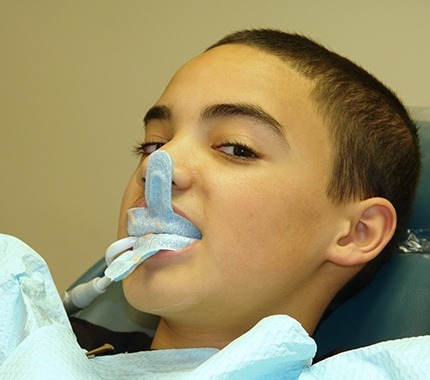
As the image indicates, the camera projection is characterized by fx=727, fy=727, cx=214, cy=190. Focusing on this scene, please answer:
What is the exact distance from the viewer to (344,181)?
0.99 metres

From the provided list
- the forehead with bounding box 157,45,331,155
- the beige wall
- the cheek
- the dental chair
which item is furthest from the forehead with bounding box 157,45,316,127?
the beige wall

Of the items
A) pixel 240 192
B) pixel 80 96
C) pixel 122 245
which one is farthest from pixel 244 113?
pixel 80 96

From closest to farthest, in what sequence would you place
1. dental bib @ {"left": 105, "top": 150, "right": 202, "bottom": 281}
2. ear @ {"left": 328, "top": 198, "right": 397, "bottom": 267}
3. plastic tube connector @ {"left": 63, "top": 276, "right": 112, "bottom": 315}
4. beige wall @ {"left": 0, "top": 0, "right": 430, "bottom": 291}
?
dental bib @ {"left": 105, "top": 150, "right": 202, "bottom": 281}, ear @ {"left": 328, "top": 198, "right": 397, "bottom": 267}, plastic tube connector @ {"left": 63, "top": 276, "right": 112, "bottom": 315}, beige wall @ {"left": 0, "top": 0, "right": 430, "bottom": 291}

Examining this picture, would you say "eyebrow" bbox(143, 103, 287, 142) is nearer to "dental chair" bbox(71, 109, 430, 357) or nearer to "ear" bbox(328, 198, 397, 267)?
"ear" bbox(328, 198, 397, 267)

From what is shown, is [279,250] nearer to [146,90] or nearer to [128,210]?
[128,210]

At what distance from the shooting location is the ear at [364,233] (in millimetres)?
987

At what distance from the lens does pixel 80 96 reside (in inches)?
68.6

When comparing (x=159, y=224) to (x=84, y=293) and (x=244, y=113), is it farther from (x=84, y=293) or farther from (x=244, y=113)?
(x=84, y=293)

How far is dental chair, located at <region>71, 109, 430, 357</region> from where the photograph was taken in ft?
3.39

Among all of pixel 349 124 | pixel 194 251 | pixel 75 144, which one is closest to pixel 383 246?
pixel 349 124

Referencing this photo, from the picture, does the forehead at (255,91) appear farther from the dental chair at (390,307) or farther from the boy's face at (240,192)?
the dental chair at (390,307)

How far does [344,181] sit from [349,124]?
84 millimetres

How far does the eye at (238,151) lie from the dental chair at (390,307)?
32 centimetres

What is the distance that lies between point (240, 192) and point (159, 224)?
11 centimetres
